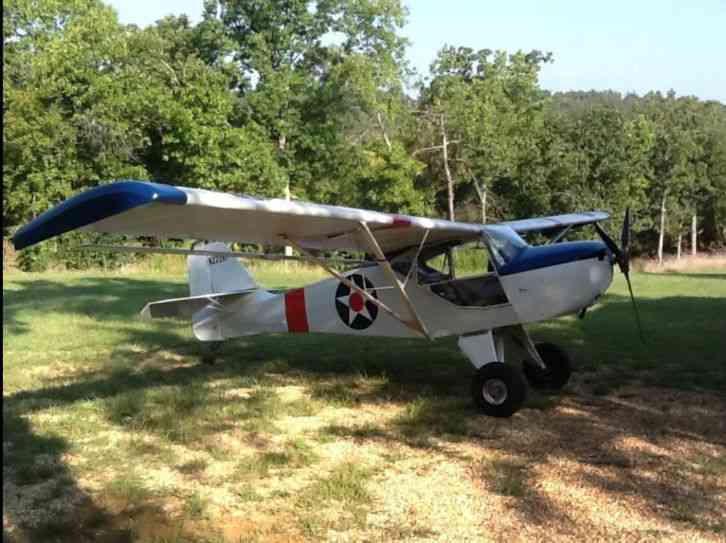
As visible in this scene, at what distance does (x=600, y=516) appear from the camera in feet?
13.5

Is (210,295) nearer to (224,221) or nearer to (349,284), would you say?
(349,284)

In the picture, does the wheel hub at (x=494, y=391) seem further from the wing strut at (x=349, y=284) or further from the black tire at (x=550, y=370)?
the black tire at (x=550, y=370)

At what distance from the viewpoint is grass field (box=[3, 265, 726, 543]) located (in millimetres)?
4113

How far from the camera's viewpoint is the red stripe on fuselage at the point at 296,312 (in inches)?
316

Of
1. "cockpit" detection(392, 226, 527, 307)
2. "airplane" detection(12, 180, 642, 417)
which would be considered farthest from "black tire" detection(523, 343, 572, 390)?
"cockpit" detection(392, 226, 527, 307)

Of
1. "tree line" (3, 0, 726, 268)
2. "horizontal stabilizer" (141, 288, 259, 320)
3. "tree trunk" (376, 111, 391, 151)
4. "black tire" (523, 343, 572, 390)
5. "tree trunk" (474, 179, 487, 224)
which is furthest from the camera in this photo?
"tree trunk" (474, 179, 487, 224)

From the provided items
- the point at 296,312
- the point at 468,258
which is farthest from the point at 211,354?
the point at 468,258

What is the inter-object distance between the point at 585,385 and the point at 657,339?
359 cm

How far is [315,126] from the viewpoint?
122 feet

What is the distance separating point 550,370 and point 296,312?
2.84 m

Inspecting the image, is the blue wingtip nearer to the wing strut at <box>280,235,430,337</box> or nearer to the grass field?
the grass field

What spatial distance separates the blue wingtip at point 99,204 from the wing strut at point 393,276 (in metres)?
2.15

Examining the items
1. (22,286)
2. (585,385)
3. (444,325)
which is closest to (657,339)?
(585,385)

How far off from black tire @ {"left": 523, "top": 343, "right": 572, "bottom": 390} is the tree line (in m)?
24.4
